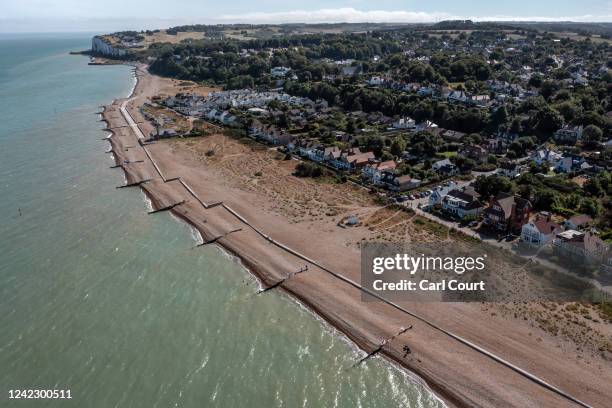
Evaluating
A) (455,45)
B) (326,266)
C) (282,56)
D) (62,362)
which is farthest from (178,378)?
(455,45)

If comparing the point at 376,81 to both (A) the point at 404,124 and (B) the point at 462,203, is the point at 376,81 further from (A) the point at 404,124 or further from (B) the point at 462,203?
(B) the point at 462,203

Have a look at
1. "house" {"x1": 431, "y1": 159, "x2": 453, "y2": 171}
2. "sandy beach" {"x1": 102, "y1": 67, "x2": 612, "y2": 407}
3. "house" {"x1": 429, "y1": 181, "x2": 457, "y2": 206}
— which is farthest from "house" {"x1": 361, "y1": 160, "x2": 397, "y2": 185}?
"house" {"x1": 429, "y1": 181, "x2": 457, "y2": 206}

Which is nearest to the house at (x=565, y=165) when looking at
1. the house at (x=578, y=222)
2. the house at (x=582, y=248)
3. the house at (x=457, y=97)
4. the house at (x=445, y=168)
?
the house at (x=445, y=168)

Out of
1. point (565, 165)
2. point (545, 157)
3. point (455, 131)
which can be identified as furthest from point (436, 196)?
point (455, 131)

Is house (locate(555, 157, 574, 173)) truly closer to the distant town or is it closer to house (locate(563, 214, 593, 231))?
the distant town

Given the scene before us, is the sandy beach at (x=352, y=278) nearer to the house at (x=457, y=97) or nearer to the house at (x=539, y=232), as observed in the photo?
the house at (x=539, y=232)

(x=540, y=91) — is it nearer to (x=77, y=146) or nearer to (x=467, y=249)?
(x=467, y=249)
